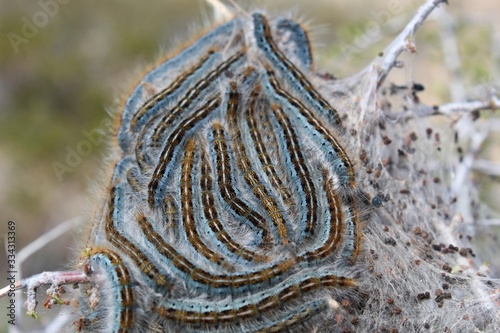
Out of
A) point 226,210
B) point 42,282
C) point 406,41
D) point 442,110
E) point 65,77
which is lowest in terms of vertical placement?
point 42,282

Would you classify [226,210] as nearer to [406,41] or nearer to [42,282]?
[42,282]

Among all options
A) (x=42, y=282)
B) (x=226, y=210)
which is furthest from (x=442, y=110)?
(x=42, y=282)

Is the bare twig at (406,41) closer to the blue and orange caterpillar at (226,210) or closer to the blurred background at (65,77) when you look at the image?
the blue and orange caterpillar at (226,210)

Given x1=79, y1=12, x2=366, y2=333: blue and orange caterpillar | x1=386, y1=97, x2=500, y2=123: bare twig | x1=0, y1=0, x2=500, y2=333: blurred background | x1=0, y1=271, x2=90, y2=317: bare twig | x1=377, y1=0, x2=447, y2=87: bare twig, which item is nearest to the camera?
x1=0, y1=271, x2=90, y2=317: bare twig

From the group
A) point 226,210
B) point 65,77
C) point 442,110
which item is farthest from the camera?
point 65,77

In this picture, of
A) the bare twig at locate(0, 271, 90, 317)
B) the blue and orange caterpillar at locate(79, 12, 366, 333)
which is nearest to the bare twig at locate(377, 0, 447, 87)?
the blue and orange caterpillar at locate(79, 12, 366, 333)

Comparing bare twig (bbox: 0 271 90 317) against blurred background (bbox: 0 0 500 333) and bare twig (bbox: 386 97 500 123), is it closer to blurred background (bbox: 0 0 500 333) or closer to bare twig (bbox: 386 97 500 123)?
bare twig (bbox: 386 97 500 123)

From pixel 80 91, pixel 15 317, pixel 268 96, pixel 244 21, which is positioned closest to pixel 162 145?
pixel 268 96
